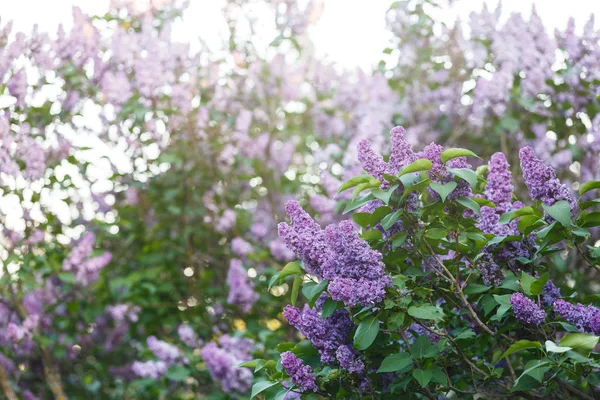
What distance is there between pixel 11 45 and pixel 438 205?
8.80 feet

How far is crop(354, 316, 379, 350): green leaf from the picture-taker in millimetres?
1786

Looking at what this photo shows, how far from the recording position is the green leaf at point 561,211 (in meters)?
1.75

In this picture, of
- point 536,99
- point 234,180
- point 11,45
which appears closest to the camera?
point 11,45

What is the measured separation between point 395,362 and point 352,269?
0.93 ft

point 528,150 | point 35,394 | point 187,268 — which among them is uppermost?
point 528,150

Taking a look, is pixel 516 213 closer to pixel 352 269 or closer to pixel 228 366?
pixel 352 269

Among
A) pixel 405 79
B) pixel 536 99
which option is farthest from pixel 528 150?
pixel 405 79

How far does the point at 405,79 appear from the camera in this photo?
490 cm

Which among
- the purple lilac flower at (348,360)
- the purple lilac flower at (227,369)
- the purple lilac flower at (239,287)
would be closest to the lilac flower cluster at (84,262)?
the purple lilac flower at (239,287)

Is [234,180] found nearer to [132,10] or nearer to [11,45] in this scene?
[132,10]

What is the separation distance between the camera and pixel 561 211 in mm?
1771

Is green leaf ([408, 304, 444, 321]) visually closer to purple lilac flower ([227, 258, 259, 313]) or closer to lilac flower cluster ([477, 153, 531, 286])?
lilac flower cluster ([477, 153, 531, 286])

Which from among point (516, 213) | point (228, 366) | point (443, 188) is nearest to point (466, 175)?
point (443, 188)

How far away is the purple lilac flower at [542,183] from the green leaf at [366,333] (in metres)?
0.54
